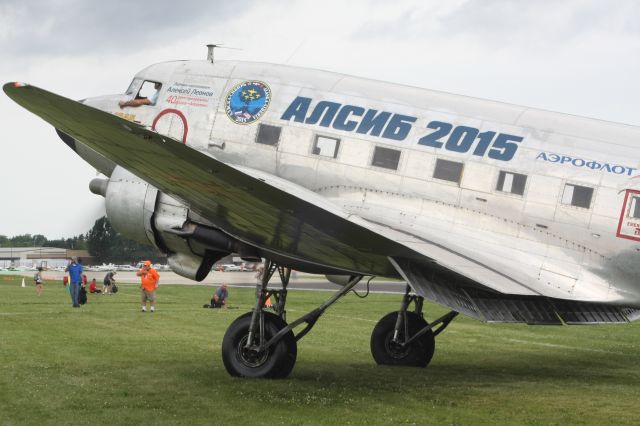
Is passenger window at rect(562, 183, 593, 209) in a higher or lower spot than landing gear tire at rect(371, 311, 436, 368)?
higher

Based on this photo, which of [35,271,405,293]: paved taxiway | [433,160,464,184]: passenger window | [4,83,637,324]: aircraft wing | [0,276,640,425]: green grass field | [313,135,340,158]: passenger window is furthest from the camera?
[35,271,405,293]: paved taxiway

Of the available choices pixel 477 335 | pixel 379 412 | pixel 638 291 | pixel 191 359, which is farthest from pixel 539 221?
pixel 477 335

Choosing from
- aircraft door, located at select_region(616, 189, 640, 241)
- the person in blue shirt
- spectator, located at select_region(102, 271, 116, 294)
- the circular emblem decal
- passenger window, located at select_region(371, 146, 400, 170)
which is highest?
the circular emblem decal

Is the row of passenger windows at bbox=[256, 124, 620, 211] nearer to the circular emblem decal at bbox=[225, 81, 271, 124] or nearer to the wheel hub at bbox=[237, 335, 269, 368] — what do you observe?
the circular emblem decal at bbox=[225, 81, 271, 124]

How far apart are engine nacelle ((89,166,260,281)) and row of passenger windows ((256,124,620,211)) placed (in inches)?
74.8

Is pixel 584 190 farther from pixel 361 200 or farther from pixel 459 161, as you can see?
pixel 361 200

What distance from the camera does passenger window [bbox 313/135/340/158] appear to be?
562 inches

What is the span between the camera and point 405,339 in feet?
54.9

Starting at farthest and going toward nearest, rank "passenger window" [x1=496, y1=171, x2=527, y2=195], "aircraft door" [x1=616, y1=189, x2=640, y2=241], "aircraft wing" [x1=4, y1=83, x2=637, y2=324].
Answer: "passenger window" [x1=496, y1=171, x2=527, y2=195]
"aircraft door" [x1=616, y1=189, x2=640, y2=241]
"aircraft wing" [x1=4, y1=83, x2=637, y2=324]

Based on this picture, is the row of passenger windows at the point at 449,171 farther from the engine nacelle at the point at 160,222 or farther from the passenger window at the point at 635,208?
the engine nacelle at the point at 160,222

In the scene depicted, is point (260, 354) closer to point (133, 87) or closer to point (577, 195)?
point (577, 195)

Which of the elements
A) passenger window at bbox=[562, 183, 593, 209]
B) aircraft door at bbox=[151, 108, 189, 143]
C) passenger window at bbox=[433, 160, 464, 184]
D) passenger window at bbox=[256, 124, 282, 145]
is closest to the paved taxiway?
aircraft door at bbox=[151, 108, 189, 143]

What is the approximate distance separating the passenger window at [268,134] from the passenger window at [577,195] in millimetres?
4698

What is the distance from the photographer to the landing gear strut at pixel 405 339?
16.6 metres
